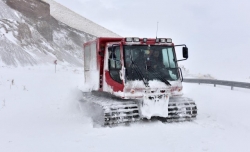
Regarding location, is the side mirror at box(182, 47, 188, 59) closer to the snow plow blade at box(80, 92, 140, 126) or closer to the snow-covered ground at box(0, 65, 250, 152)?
the snow-covered ground at box(0, 65, 250, 152)

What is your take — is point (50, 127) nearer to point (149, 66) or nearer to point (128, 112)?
point (128, 112)

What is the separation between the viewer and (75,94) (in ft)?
45.3

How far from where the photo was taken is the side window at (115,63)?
9.35 meters

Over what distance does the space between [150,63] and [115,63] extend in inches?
44.7

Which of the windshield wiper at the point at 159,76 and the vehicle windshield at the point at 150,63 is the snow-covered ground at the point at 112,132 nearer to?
the windshield wiper at the point at 159,76

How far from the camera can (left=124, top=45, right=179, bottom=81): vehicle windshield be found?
916cm

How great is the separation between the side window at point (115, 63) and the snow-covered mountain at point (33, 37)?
825 inches

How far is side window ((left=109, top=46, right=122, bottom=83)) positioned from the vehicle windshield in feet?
1.08

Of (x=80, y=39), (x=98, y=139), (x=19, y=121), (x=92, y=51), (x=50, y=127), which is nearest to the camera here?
(x=98, y=139)

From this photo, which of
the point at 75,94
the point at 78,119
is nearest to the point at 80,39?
the point at 75,94

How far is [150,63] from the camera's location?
9391 mm

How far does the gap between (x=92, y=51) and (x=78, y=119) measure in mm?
3089

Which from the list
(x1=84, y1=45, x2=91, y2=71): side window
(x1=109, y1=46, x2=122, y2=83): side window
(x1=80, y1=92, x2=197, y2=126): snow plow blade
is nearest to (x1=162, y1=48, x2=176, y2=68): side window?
(x1=80, y1=92, x2=197, y2=126): snow plow blade

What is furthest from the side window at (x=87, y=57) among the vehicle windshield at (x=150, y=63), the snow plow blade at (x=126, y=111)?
the vehicle windshield at (x=150, y=63)
